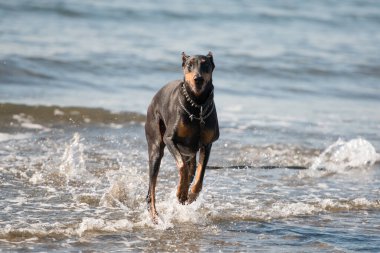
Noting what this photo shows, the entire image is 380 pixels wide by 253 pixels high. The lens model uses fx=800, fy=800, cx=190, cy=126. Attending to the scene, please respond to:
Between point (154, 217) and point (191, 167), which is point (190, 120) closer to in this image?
point (191, 167)

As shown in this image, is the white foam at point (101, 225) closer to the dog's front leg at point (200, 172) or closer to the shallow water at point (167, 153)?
the shallow water at point (167, 153)

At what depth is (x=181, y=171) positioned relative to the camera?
676 centimetres

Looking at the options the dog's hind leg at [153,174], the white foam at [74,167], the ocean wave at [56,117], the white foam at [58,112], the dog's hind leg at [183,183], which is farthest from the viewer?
the white foam at [58,112]

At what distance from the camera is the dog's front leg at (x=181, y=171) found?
265 inches

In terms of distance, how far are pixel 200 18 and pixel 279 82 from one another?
8718 mm

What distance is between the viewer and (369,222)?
7.41 m

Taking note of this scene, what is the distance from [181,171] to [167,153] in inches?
127

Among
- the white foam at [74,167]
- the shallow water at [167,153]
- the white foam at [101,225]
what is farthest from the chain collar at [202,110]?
the white foam at [74,167]

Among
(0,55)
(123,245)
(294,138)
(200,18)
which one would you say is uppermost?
(200,18)

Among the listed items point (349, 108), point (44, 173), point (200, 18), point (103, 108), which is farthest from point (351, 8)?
point (44, 173)

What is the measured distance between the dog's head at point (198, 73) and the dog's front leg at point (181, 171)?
50cm

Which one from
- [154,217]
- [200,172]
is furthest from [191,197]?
[154,217]

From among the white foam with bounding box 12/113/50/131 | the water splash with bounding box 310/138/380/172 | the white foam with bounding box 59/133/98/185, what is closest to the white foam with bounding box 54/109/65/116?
the white foam with bounding box 12/113/50/131

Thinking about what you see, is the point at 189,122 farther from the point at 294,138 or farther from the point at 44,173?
the point at 294,138
